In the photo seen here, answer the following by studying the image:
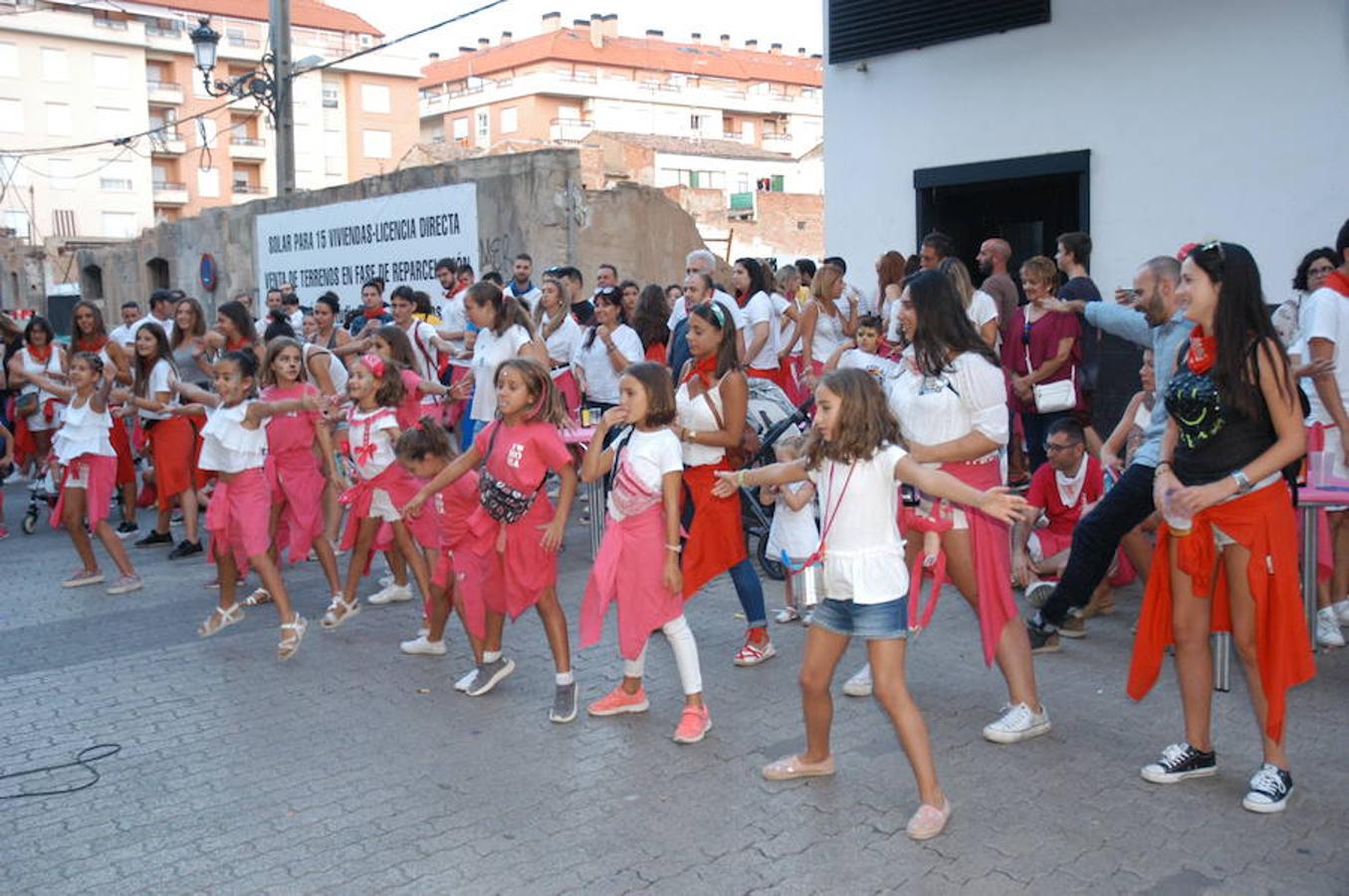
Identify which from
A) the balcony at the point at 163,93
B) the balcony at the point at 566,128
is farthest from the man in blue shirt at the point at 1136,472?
the balcony at the point at 566,128

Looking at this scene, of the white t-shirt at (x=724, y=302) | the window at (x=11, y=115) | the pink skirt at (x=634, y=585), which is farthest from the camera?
the window at (x=11, y=115)

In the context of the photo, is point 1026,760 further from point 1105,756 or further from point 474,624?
point 474,624

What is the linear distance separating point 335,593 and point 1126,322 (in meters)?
4.53

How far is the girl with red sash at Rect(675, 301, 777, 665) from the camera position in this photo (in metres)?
5.55

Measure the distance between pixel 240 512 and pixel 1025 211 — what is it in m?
8.28

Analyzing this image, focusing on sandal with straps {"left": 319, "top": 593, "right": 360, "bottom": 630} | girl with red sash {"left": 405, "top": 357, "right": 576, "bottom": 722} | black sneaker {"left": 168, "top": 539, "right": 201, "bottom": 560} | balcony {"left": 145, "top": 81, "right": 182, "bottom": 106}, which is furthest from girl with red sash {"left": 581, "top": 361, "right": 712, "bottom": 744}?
balcony {"left": 145, "top": 81, "right": 182, "bottom": 106}

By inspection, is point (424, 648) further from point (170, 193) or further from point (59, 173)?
point (170, 193)

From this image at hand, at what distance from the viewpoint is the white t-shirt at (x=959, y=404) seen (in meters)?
4.62

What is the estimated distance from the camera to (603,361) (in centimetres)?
950

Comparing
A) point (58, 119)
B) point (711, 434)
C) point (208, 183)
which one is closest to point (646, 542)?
point (711, 434)

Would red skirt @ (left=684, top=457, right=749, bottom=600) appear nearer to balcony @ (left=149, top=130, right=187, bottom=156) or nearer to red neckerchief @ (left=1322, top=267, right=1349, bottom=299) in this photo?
red neckerchief @ (left=1322, top=267, right=1349, bottom=299)

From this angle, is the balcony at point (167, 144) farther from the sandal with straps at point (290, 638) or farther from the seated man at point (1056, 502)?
the seated man at point (1056, 502)

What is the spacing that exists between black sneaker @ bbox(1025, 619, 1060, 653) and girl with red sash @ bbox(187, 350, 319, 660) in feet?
12.2

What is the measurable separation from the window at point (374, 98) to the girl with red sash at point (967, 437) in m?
67.5
